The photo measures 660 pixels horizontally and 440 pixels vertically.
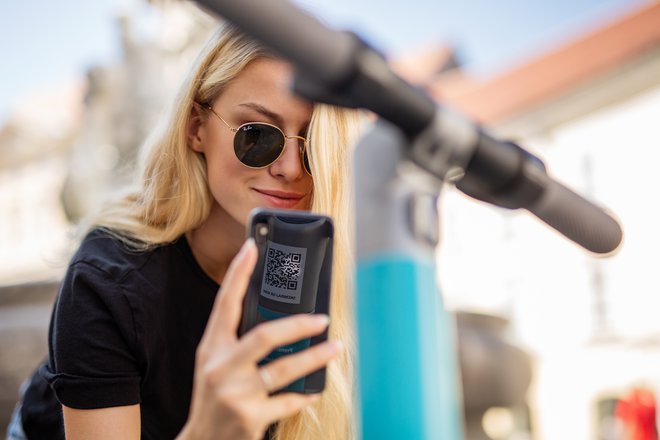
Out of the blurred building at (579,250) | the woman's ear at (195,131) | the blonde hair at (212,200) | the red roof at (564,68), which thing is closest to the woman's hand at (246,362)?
the blonde hair at (212,200)

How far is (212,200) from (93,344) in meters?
0.43

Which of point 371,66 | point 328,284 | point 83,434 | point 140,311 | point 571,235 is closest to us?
point 371,66

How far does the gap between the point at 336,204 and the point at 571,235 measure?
754 millimetres

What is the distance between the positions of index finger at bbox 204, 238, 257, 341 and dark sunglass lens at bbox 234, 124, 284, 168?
62cm

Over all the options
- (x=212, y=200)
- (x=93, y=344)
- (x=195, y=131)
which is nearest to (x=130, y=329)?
(x=93, y=344)

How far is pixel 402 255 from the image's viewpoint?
1.79ft

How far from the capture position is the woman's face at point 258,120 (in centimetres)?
127

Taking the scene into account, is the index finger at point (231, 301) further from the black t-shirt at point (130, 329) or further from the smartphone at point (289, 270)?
the black t-shirt at point (130, 329)

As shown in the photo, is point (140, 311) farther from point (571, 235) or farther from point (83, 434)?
point (571, 235)

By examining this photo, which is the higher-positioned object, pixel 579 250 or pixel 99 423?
pixel 579 250

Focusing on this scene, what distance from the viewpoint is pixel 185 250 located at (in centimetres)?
147

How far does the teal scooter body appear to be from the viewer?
0.54 meters

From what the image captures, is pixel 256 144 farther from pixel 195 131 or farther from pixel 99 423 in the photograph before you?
pixel 99 423

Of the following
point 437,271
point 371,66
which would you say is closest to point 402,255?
point 437,271
